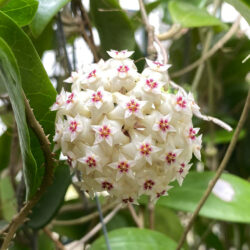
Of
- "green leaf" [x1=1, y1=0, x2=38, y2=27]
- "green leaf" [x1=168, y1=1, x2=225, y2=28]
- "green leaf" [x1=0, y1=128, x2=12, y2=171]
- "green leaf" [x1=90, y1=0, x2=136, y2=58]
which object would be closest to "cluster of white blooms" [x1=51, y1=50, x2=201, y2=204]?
"green leaf" [x1=1, y1=0, x2=38, y2=27]

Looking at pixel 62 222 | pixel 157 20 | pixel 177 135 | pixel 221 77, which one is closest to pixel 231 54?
pixel 221 77

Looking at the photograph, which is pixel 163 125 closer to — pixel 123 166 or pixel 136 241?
pixel 123 166

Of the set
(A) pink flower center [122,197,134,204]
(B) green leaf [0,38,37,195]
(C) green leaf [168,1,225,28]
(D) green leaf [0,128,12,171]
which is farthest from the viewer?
(D) green leaf [0,128,12,171]

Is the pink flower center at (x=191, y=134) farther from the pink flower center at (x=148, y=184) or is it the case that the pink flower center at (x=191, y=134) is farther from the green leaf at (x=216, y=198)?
the green leaf at (x=216, y=198)

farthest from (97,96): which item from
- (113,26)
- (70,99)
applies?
(113,26)

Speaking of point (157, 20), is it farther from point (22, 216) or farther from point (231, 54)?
point (22, 216)

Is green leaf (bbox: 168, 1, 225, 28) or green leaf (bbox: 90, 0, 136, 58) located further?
green leaf (bbox: 168, 1, 225, 28)

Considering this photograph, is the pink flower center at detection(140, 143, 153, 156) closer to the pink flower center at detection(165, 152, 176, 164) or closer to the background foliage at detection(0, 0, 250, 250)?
the pink flower center at detection(165, 152, 176, 164)
